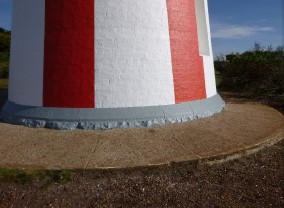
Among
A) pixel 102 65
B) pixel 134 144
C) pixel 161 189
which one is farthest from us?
pixel 102 65

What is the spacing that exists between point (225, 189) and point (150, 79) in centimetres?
295

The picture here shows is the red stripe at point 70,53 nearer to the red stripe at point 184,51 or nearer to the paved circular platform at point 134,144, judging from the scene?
the paved circular platform at point 134,144

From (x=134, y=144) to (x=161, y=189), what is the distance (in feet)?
4.20

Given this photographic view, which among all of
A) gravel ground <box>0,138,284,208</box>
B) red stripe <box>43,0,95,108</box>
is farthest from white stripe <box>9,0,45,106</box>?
gravel ground <box>0,138,284,208</box>

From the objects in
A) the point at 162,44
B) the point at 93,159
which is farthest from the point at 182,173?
the point at 162,44

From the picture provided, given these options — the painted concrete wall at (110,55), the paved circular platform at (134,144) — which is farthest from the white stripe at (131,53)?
the paved circular platform at (134,144)

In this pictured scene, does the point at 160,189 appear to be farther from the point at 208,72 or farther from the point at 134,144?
the point at 208,72

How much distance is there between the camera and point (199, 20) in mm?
8117

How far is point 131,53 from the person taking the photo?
6.23 m

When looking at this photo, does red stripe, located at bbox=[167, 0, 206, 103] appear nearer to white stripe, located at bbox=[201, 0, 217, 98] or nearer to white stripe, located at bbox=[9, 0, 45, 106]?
white stripe, located at bbox=[201, 0, 217, 98]

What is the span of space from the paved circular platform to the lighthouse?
1.17 ft

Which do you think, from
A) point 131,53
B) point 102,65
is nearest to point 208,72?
point 131,53

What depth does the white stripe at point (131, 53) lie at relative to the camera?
612 cm

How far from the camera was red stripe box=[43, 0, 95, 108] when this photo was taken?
6117mm
